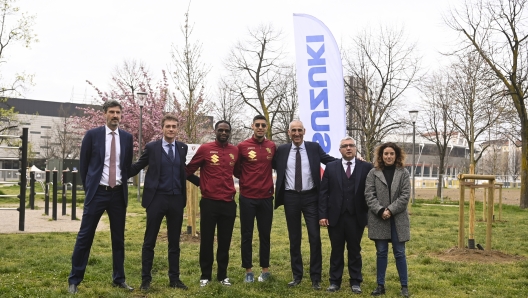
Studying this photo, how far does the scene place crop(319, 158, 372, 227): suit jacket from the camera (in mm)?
6211

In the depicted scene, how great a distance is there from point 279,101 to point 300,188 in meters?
31.1

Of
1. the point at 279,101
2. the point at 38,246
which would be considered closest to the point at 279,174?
the point at 38,246

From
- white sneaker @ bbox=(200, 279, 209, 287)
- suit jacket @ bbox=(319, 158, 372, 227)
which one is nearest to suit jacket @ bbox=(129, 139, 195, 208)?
white sneaker @ bbox=(200, 279, 209, 287)

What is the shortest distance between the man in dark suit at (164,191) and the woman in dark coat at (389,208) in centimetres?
217

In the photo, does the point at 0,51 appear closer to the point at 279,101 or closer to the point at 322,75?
the point at 279,101

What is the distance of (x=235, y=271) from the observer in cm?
729

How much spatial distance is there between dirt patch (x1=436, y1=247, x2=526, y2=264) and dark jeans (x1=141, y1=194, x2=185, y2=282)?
4.64 m

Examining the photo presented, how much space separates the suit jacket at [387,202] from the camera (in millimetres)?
5906

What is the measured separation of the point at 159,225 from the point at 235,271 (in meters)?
1.75

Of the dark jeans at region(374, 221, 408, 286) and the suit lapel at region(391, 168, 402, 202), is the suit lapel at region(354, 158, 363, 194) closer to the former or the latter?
the suit lapel at region(391, 168, 402, 202)

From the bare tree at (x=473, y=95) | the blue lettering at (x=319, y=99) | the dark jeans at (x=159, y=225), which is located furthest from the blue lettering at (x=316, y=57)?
the bare tree at (x=473, y=95)

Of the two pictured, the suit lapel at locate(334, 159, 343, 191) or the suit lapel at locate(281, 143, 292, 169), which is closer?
the suit lapel at locate(334, 159, 343, 191)

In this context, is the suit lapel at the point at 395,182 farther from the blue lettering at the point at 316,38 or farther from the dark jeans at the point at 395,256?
the blue lettering at the point at 316,38

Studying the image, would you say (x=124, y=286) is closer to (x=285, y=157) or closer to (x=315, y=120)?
(x=285, y=157)
